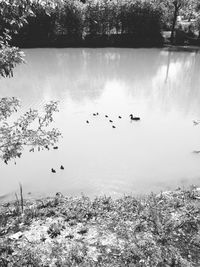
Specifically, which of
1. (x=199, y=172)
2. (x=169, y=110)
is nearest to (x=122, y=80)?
(x=169, y=110)

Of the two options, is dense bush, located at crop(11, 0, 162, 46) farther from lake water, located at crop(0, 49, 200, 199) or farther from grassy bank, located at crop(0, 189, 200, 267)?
grassy bank, located at crop(0, 189, 200, 267)

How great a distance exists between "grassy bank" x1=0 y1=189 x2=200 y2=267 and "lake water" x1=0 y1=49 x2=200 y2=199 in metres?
1.34

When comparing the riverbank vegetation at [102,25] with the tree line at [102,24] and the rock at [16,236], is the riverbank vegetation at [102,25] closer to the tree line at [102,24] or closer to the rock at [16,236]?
the tree line at [102,24]

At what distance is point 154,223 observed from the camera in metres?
5.44

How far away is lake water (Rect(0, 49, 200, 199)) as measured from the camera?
802 cm

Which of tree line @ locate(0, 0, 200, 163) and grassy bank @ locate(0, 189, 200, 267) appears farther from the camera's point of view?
tree line @ locate(0, 0, 200, 163)

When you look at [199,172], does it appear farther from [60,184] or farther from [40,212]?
[40,212]

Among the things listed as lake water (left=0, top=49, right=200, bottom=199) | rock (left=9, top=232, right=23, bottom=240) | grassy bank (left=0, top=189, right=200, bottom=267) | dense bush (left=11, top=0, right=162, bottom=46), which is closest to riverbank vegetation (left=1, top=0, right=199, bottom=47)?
dense bush (left=11, top=0, right=162, bottom=46)

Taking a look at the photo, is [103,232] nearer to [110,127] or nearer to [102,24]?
[110,127]

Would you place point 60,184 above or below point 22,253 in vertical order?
below

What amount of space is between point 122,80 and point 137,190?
37.8 ft

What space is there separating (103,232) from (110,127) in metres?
6.34

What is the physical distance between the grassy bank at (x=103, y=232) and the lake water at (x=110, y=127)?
1337 mm

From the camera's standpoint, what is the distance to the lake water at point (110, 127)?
8023mm
